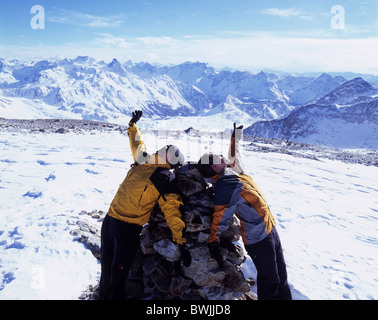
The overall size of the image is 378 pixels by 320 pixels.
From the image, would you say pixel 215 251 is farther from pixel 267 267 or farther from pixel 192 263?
pixel 267 267

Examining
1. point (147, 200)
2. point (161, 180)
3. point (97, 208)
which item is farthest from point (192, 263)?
point (97, 208)

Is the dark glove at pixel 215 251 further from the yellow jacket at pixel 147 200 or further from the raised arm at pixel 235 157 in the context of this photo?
the raised arm at pixel 235 157

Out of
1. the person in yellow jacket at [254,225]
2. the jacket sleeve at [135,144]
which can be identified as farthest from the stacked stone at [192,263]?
the jacket sleeve at [135,144]

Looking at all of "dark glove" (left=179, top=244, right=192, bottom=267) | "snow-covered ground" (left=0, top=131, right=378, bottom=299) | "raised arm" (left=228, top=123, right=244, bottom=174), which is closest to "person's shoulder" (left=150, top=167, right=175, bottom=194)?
"dark glove" (left=179, top=244, right=192, bottom=267)

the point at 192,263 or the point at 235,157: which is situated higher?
the point at 235,157

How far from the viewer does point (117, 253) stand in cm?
514

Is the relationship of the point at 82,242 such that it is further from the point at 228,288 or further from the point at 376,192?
the point at 376,192

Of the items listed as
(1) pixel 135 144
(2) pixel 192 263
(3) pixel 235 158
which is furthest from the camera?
(1) pixel 135 144

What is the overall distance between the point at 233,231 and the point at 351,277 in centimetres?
400

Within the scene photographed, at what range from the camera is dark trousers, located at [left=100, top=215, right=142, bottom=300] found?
5.13 meters

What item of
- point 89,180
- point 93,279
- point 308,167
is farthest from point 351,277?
point 308,167

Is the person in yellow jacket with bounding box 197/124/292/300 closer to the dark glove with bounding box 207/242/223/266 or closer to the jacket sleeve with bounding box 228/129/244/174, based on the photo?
the dark glove with bounding box 207/242/223/266

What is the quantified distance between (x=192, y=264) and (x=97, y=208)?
5.40 meters
